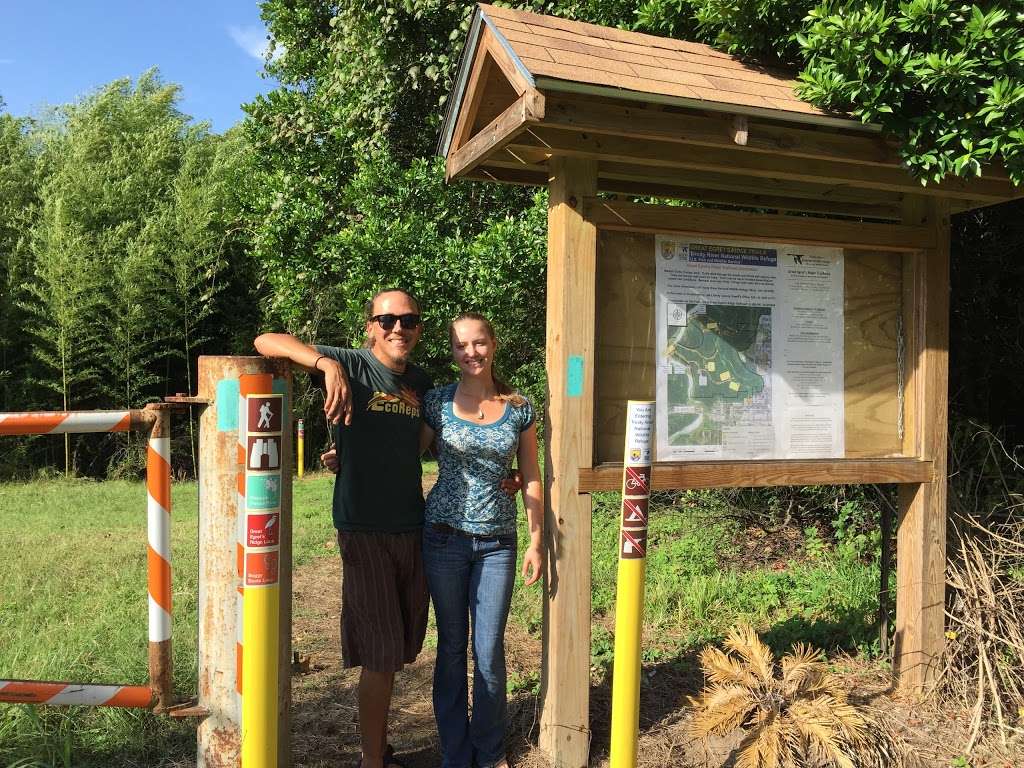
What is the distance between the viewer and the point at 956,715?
12.9 ft

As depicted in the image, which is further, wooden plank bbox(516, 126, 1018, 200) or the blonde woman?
wooden plank bbox(516, 126, 1018, 200)

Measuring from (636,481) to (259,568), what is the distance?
1194 mm

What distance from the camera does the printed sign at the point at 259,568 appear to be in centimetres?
216

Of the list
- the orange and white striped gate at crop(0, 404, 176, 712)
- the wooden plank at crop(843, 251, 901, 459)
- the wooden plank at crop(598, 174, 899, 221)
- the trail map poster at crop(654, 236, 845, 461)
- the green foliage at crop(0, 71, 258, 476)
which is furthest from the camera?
the green foliage at crop(0, 71, 258, 476)

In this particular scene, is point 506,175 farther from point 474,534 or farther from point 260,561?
point 260,561

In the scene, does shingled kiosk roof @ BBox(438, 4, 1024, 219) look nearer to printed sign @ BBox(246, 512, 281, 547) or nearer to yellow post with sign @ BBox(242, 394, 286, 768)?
yellow post with sign @ BBox(242, 394, 286, 768)

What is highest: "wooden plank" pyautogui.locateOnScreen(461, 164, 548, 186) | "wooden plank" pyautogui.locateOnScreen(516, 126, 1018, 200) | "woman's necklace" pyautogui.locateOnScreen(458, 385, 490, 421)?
"wooden plank" pyautogui.locateOnScreen(461, 164, 548, 186)

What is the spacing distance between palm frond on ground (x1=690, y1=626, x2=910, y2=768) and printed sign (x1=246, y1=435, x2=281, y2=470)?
2282mm

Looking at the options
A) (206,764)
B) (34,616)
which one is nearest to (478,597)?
(206,764)

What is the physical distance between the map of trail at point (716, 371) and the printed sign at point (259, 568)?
2015mm

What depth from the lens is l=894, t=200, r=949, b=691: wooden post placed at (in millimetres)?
4094

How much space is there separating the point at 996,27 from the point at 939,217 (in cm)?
107

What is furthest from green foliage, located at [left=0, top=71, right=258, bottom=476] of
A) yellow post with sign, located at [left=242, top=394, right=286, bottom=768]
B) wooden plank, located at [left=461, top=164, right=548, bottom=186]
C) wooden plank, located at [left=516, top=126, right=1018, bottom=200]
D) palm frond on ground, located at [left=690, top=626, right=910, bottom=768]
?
yellow post with sign, located at [left=242, top=394, right=286, bottom=768]

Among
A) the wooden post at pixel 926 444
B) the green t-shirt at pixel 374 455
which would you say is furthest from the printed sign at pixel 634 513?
the wooden post at pixel 926 444
